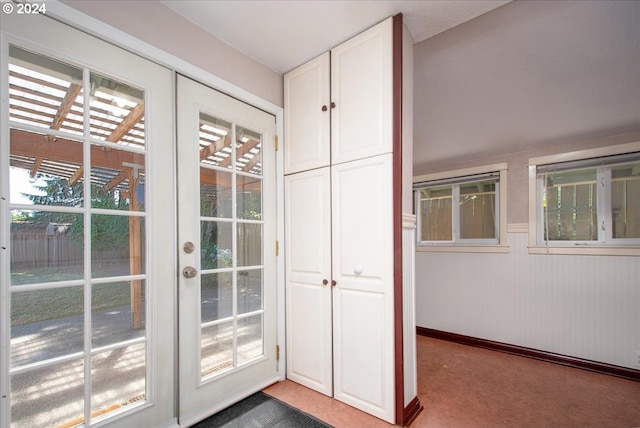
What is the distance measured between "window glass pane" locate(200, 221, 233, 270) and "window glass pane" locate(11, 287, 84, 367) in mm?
585

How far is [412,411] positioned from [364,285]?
77 cm

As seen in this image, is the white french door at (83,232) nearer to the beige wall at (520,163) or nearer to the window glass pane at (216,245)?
the window glass pane at (216,245)

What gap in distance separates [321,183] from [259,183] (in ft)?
1.46

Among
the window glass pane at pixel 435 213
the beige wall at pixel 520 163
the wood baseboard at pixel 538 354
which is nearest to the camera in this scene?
the wood baseboard at pixel 538 354

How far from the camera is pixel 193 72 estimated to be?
65.4 inches

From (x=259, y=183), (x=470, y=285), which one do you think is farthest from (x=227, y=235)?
(x=470, y=285)

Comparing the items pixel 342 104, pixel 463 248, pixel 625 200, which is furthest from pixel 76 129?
pixel 625 200

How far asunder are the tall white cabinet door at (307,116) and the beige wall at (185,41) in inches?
5.6

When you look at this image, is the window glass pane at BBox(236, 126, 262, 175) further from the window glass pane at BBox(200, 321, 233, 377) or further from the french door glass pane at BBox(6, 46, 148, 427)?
the window glass pane at BBox(200, 321, 233, 377)

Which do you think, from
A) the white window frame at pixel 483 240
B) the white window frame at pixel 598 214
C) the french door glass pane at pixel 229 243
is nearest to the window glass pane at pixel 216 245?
the french door glass pane at pixel 229 243

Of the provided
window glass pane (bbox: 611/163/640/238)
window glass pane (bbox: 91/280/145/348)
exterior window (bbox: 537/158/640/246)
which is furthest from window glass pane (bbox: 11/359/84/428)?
window glass pane (bbox: 611/163/640/238)

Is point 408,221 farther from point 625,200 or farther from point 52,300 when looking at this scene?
point 625,200

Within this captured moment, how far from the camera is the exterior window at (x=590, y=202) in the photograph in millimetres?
2369

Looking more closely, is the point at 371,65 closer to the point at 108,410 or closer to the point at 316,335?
the point at 316,335
